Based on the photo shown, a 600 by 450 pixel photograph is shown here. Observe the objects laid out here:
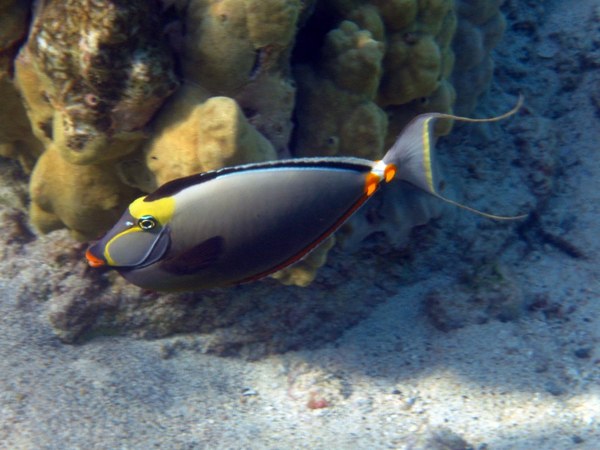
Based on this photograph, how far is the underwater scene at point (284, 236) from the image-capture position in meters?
1.75

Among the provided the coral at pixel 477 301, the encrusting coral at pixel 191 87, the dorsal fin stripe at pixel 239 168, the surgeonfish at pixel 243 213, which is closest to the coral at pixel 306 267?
the encrusting coral at pixel 191 87

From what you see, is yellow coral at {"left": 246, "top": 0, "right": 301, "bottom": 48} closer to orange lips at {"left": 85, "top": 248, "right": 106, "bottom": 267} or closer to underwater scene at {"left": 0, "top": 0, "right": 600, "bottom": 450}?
underwater scene at {"left": 0, "top": 0, "right": 600, "bottom": 450}

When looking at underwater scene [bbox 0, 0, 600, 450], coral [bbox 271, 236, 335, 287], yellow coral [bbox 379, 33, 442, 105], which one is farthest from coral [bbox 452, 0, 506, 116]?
coral [bbox 271, 236, 335, 287]

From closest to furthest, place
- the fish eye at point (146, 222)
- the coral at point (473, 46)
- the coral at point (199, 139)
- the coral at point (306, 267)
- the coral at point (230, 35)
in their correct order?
the fish eye at point (146, 222)
the coral at point (199, 139)
the coral at point (230, 35)
the coral at point (306, 267)
the coral at point (473, 46)

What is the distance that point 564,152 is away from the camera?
16.6ft

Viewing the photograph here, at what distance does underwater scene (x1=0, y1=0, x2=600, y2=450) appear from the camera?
1752mm

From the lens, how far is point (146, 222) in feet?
5.28

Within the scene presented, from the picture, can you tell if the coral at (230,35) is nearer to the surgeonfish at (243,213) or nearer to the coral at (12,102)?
the coral at (12,102)

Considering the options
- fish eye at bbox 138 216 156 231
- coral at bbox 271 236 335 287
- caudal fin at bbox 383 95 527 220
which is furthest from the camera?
coral at bbox 271 236 335 287

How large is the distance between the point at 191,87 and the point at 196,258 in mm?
1192

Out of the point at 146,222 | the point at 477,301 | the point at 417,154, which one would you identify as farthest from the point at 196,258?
the point at 477,301

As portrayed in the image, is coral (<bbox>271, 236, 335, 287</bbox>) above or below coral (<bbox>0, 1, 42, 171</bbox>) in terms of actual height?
below

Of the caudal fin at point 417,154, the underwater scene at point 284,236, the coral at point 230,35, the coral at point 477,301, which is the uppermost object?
the coral at point 230,35

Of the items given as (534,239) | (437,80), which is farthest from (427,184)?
(534,239)
